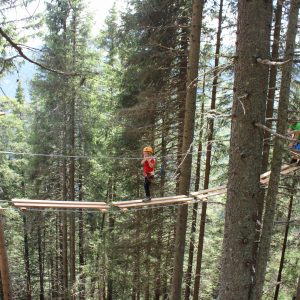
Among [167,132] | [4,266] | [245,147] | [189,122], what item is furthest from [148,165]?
[245,147]

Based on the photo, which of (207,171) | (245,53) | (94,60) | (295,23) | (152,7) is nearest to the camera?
(245,53)

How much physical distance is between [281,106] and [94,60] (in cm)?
1174

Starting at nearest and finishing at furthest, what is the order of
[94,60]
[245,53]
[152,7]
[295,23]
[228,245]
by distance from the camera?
[245,53] < [228,245] < [295,23] < [152,7] < [94,60]

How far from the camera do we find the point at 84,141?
15914 millimetres

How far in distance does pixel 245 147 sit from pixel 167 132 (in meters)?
7.87

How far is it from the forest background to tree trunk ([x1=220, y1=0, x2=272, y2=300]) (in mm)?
11

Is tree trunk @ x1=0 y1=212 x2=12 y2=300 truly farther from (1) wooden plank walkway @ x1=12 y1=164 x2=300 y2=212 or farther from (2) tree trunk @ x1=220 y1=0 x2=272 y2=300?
(2) tree trunk @ x1=220 y1=0 x2=272 y2=300

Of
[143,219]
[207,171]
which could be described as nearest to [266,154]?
[207,171]

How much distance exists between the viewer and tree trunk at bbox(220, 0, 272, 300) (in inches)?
135

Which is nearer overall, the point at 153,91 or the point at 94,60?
the point at 153,91

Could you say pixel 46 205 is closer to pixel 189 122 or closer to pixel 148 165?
pixel 148 165

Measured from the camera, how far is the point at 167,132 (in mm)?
11367

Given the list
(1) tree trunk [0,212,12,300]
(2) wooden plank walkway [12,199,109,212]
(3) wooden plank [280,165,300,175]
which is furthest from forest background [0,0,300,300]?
(1) tree trunk [0,212,12,300]

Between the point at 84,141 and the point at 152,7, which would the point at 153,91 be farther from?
the point at 84,141
